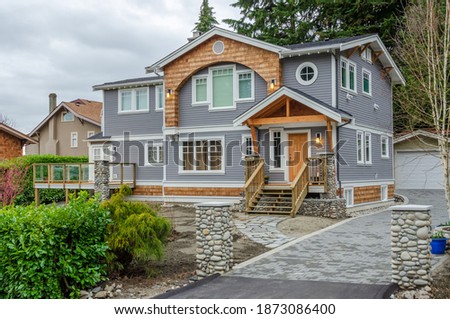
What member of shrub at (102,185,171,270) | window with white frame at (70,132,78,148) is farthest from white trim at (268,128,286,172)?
window with white frame at (70,132,78,148)

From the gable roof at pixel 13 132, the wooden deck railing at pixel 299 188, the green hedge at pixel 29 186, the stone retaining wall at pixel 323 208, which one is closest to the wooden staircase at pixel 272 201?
the wooden deck railing at pixel 299 188

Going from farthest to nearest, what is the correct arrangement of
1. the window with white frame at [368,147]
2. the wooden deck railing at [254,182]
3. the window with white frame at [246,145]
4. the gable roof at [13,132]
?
1. the gable roof at [13,132]
2. the window with white frame at [368,147]
3. the window with white frame at [246,145]
4. the wooden deck railing at [254,182]

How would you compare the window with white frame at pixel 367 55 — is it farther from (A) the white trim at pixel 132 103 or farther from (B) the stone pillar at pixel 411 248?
(B) the stone pillar at pixel 411 248

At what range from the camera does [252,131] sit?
18703 millimetres

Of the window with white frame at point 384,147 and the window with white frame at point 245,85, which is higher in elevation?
the window with white frame at point 245,85

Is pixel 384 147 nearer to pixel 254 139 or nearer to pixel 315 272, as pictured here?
pixel 254 139

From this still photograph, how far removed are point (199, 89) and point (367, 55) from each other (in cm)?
736

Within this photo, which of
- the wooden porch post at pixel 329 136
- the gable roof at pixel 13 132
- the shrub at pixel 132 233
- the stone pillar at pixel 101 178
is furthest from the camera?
the gable roof at pixel 13 132

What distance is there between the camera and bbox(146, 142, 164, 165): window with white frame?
22438mm

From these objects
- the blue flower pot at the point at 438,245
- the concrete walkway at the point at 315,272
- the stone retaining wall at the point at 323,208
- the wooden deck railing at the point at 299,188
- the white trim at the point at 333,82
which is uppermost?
the white trim at the point at 333,82

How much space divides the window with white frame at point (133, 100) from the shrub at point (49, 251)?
1498 centimetres

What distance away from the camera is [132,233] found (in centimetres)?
877

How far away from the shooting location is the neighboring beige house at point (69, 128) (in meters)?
37.6

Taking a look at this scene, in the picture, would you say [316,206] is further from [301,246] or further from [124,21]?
[124,21]
